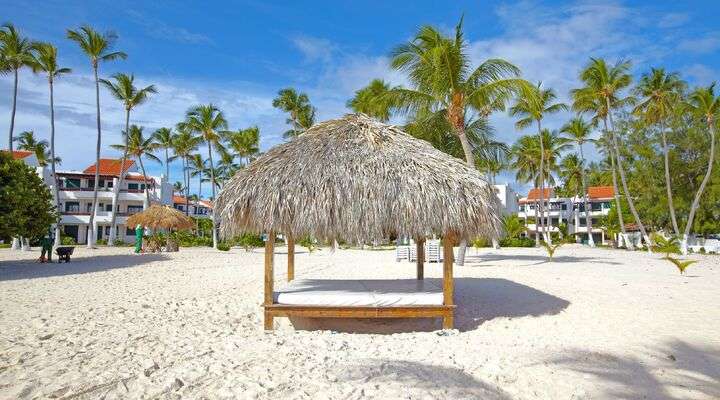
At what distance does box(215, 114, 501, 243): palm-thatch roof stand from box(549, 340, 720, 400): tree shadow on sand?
248cm

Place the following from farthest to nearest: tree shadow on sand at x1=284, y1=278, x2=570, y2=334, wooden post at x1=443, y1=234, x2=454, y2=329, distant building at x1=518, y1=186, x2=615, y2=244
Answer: distant building at x1=518, y1=186, x2=615, y2=244 → tree shadow on sand at x1=284, y1=278, x2=570, y2=334 → wooden post at x1=443, y1=234, x2=454, y2=329

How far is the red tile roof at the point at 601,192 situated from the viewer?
5695 cm

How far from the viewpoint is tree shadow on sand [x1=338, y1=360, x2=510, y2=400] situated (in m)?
4.38

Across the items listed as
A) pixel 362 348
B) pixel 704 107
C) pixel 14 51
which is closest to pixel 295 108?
pixel 14 51

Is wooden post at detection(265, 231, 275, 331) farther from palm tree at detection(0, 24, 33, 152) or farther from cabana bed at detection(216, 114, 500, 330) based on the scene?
palm tree at detection(0, 24, 33, 152)

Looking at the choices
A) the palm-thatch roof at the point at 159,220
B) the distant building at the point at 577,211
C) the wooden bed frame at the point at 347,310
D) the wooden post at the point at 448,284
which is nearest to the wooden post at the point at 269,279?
the wooden bed frame at the point at 347,310

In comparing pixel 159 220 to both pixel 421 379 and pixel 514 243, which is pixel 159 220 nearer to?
pixel 421 379

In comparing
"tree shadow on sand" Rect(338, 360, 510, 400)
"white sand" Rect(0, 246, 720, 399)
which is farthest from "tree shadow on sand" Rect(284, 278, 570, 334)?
"tree shadow on sand" Rect(338, 360, 510, 400)

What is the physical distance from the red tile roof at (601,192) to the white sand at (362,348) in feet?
164

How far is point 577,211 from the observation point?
194 ft

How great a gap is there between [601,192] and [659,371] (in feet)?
194

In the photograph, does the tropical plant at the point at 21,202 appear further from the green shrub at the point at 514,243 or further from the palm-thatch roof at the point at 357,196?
the green shrub at the point at 514,243

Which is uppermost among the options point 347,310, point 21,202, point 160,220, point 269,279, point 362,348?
point 21,202

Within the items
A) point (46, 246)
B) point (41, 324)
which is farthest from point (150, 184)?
point (41, 324)
